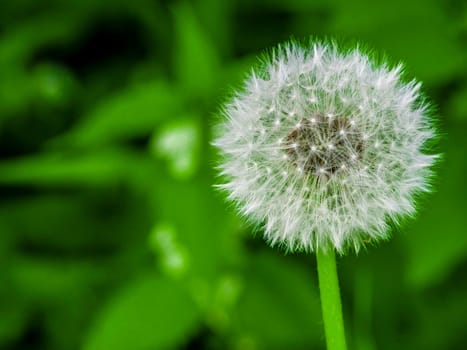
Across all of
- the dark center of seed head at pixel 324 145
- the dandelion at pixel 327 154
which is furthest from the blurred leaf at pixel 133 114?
the dark center of seed head at pixel 324 145

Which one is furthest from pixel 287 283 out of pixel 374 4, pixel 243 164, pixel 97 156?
pixel 243 164

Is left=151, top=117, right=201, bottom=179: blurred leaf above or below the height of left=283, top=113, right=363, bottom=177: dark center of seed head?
above

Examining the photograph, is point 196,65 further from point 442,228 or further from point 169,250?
point 442,228

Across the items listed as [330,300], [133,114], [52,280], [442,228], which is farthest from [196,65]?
[330,300]

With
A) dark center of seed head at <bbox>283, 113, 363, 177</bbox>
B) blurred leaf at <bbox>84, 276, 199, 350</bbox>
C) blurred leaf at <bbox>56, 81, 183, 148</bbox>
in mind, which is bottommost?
dark center of seed head at <bbox>283, 113, 363, 177</bbox>

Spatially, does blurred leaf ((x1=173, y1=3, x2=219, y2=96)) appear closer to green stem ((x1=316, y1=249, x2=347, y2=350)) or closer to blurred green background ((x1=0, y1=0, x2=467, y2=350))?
blurred green background ((x1=0, y1=0, x2=467, y2=350))

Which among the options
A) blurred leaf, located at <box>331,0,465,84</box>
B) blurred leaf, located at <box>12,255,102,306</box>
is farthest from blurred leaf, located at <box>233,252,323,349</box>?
blurred leaf, located at <box>331,0,465,84</box>

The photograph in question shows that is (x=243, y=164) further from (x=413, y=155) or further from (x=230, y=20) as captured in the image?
(x=230, y=20)
